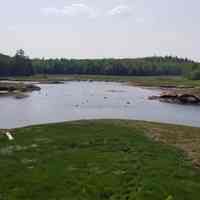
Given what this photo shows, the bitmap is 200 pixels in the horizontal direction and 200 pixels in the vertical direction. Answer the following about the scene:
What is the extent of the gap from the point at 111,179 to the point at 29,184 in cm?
222

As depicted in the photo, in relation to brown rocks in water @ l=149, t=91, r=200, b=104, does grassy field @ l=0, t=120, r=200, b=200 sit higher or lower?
higher

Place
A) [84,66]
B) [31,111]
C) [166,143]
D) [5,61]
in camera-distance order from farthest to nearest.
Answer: [84,66] < [5,61] < [31,111] < [166,143]

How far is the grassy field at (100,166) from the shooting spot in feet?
29.6

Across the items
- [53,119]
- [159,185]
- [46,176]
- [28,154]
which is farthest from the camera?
[53,119]

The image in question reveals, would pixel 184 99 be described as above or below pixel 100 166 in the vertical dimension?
below

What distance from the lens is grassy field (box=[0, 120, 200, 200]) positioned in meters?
9.01

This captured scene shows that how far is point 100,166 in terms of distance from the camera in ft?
37.4

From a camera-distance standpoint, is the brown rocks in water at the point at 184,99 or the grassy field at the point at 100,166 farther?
the brown rocks in water at the point at 184,99

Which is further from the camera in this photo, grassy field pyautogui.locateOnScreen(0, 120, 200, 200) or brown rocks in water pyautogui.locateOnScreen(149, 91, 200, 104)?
brown rocks in water pyautogui.locateOnScreen(149, 91, 200, 104)

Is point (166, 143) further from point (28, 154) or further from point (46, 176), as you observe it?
point (46, 176)

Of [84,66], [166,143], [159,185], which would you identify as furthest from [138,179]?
[84,66]

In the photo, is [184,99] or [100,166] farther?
[184,99]

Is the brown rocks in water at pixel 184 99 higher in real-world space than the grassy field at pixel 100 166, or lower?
lower

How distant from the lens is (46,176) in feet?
33.9
